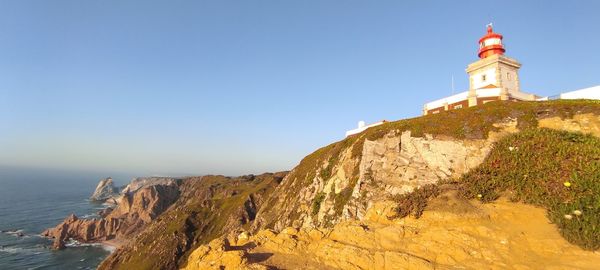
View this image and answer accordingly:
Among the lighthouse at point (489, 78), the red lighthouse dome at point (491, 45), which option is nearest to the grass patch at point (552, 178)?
the lighthouse at point (489, 78)

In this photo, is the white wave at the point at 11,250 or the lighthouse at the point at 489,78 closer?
the lighthouse at the point at 489,78

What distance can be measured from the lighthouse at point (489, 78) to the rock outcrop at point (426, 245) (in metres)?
21.4

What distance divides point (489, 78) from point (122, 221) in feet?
371

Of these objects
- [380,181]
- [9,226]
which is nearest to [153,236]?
[9,226]

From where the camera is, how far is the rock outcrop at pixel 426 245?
9805 millimetres

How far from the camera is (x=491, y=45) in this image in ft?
129

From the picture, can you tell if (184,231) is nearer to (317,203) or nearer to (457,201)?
(317,203)

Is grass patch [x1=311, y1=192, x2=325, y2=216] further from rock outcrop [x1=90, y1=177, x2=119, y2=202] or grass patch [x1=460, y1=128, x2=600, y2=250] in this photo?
rock outcrop [x1=90, y1=177, x2=119, y2=202]

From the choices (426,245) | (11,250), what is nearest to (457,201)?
(426,245)

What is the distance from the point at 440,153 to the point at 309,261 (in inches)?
525

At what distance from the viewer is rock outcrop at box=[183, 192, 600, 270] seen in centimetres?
980

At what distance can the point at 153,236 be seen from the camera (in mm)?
74812

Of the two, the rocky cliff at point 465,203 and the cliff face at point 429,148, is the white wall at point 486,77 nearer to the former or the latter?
the cliff face at point 429,148

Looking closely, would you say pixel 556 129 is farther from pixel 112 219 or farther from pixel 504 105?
pixel 112 219
